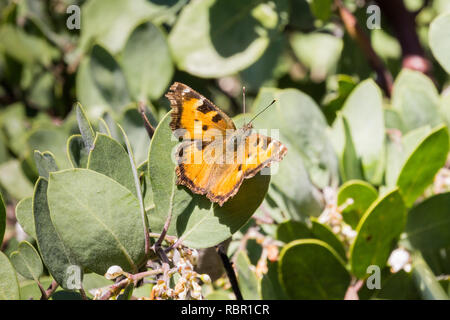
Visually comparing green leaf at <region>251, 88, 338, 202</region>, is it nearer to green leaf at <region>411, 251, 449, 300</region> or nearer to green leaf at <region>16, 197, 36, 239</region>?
green leaf at <region>411, 251, 449, 300</region>

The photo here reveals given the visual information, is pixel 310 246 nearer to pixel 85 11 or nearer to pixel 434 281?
pixel 434 281

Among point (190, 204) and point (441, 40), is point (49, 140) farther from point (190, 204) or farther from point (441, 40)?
point (441, 40)

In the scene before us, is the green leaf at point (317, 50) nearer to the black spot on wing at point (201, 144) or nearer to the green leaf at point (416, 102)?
the green leaf at point (416, 102)

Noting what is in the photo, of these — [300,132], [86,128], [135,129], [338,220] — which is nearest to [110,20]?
[135,129]

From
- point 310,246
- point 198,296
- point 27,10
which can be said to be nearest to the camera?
point 198,296

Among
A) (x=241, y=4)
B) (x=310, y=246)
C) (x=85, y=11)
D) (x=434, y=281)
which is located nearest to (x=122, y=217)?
(x=310, y=246)
